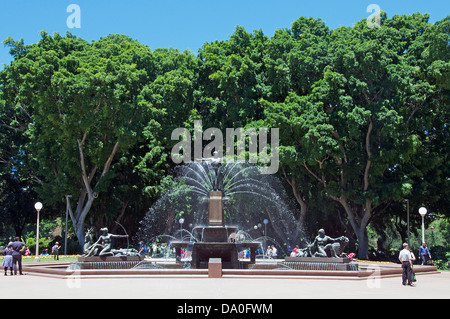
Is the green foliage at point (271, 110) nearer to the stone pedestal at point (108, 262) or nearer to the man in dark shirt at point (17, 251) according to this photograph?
the stone pedestal at point (108, 262)

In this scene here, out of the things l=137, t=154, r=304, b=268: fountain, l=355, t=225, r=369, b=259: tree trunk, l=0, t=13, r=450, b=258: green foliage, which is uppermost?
l=0, t=13, r=450, b=258: green foliage

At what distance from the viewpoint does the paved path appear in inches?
507

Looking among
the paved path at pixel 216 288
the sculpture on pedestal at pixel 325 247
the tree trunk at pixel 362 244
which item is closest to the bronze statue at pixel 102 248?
the paved path at pixel 216 288

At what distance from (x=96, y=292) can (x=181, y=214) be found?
25899 mm

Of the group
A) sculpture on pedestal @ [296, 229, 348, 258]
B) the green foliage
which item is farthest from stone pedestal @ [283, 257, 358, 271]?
the green foliage

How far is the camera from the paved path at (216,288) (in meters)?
12.9

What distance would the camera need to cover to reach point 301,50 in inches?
1481

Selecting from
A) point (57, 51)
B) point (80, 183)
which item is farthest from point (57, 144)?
point (57, 51)

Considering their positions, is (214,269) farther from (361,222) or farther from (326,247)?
(361,222)

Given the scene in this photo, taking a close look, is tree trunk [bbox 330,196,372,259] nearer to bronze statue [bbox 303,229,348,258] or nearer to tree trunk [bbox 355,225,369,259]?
tree trunk [bbox 355,225,369,259]

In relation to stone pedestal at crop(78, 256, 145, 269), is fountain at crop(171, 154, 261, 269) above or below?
above

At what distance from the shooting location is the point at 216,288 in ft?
47.0

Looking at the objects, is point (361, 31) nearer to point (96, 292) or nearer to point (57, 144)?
point (57, 144)

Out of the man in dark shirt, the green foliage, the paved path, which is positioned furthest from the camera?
the green foliage
